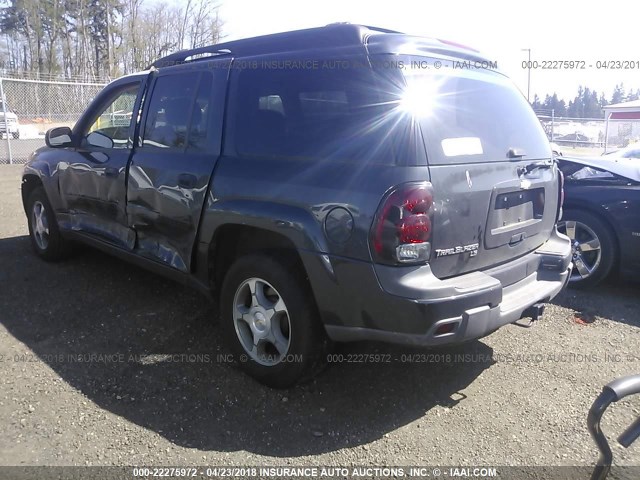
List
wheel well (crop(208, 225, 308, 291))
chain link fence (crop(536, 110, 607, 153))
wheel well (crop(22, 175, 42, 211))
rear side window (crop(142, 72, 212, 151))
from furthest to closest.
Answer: chain link fence (crop(536, 110, 607, 153))
wheel well (crop(22, 175, 42, 211))
rear side window (crop(142, 72, 212, 151))
wheel well (crop(208, 225, 308, 291))

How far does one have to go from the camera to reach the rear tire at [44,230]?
5305 mm

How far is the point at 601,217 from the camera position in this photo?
4918 millimetres

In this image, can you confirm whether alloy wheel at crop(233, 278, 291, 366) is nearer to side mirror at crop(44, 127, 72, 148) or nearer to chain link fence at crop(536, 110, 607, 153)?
side mirror at crop(44, 127, 72, 148)

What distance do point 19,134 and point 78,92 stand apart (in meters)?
4.34

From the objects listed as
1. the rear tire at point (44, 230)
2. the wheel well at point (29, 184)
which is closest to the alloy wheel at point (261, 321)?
the rear tire at point (44, 230)

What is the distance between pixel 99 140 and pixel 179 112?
1.13 metres

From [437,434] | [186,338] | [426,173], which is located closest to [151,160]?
[186,338]

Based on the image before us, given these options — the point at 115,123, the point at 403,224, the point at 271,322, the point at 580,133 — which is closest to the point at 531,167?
the point at 403,224

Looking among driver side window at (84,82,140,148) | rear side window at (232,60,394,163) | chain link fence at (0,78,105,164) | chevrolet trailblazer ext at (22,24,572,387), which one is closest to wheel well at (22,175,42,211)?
driver side window at (84,82,140,148)

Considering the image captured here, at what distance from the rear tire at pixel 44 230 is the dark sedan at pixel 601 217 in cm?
503

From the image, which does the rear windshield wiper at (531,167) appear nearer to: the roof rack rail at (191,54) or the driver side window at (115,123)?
the roof rack rail at (191,54)

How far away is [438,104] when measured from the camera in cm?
278

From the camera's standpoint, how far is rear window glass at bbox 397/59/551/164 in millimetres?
2674

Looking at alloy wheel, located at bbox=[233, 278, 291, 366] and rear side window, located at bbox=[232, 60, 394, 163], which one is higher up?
rear side window, located at bbox=[232, 60, 394, 163]
